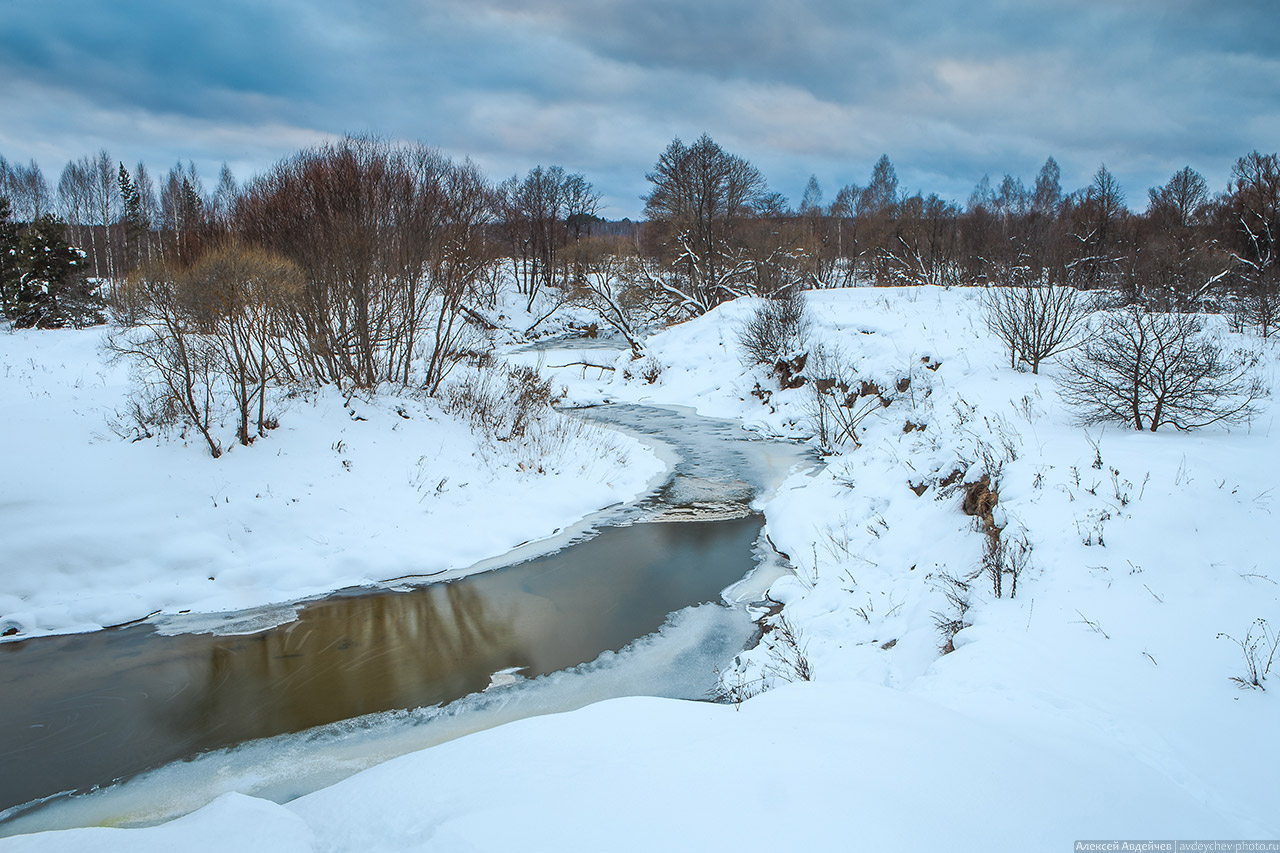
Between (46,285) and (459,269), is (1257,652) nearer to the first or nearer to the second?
(459,269)

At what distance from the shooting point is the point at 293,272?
1134cm

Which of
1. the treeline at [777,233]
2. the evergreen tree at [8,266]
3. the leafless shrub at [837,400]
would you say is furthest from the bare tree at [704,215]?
the evergreen tree at [8,266]

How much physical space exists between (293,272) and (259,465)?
3582 millimetres

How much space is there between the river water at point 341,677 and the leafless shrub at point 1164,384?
16.8 ft

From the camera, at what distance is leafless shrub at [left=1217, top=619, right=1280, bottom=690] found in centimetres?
402

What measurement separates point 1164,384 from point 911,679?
5866mm

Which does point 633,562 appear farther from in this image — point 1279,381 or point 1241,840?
point 1279,381

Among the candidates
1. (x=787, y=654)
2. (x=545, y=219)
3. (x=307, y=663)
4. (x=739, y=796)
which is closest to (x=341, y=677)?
(x=307, y=663)

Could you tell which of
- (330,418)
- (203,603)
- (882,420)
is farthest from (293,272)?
(882,420)

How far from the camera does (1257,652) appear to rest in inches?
168

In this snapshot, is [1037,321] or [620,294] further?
[620,294]

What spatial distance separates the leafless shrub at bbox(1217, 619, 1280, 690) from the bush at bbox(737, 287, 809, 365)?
58.4 feet

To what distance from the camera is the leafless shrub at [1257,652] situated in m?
4.02

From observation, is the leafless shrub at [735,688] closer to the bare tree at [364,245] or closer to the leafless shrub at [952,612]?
the leafless shrub at [952,612]
